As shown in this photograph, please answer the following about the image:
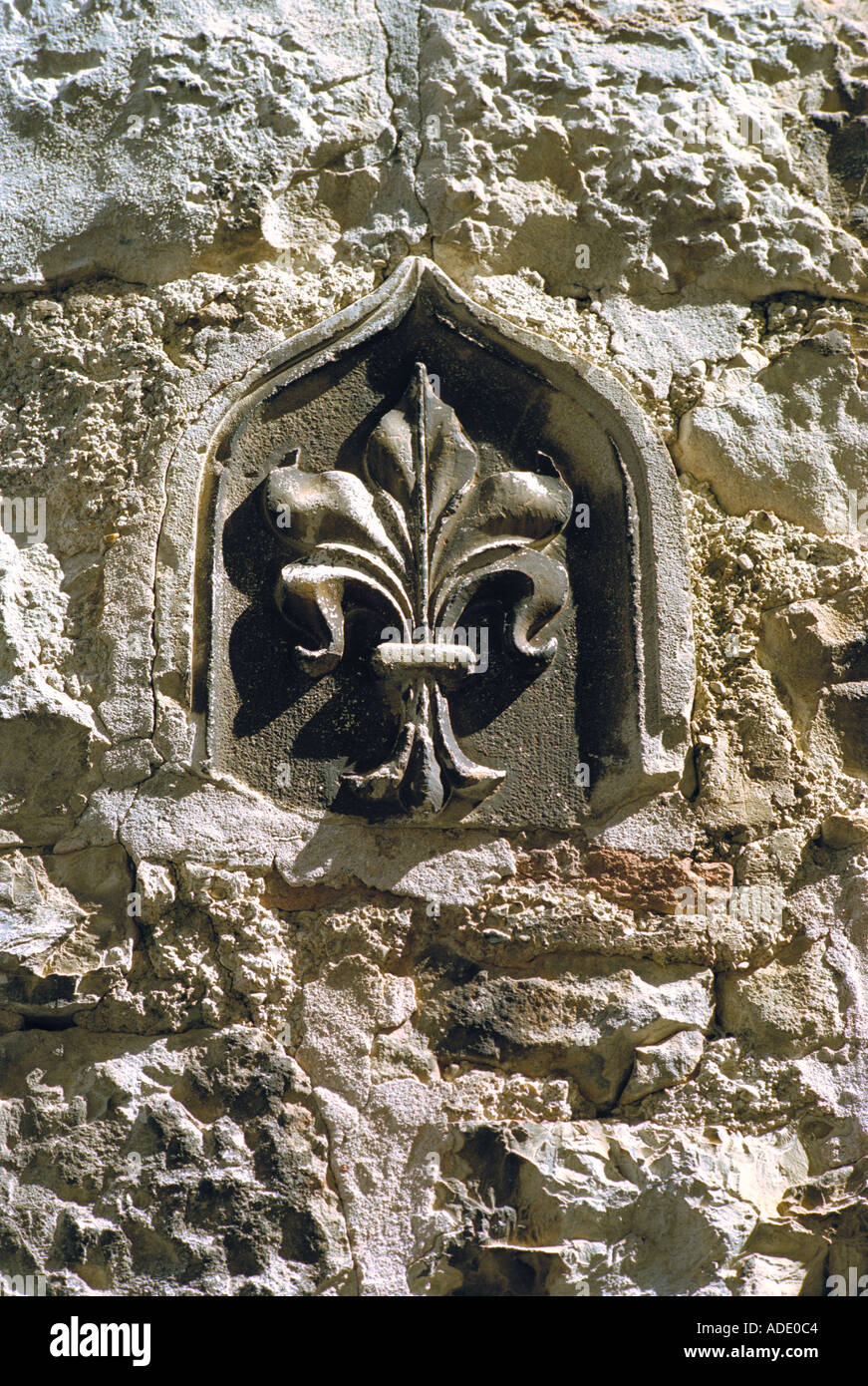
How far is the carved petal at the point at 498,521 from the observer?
7.16 feet

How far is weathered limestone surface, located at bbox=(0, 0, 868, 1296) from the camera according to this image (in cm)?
196

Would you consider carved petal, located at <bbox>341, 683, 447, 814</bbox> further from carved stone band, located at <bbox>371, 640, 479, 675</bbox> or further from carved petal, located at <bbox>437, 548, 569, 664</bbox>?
carved petal, located at <bbox>437, 548, 569, 664</bbox>

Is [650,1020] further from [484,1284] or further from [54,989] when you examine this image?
[54,989]

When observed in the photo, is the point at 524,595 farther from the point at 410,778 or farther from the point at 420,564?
the point at 410,778

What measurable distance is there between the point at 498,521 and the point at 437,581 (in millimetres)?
174

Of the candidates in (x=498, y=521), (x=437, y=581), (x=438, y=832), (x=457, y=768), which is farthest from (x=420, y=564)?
(x=438, y=832)

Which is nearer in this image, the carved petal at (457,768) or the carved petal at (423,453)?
the carved petal at (457,768)

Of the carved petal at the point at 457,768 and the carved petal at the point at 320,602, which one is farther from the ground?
the carved petal at the point at 320,602

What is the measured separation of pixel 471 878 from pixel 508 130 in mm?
1534

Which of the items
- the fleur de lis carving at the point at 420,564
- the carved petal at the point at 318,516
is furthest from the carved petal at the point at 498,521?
the carved petal at the point at 318,516

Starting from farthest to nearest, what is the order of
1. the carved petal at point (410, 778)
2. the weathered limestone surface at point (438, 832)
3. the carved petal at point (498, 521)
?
1. the carved petal at point (498, 521)
2. the carved petal at point (410, 778)
3. the weathered limestone surface at point (438, 832)

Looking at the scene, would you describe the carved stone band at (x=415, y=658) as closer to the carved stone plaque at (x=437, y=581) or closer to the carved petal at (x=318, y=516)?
the carved stone plaque at (x=437, y=581)

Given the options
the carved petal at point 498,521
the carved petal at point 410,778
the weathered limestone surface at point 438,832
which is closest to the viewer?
the weathered limestone surface at point 438,832

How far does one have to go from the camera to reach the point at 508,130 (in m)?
2.32
